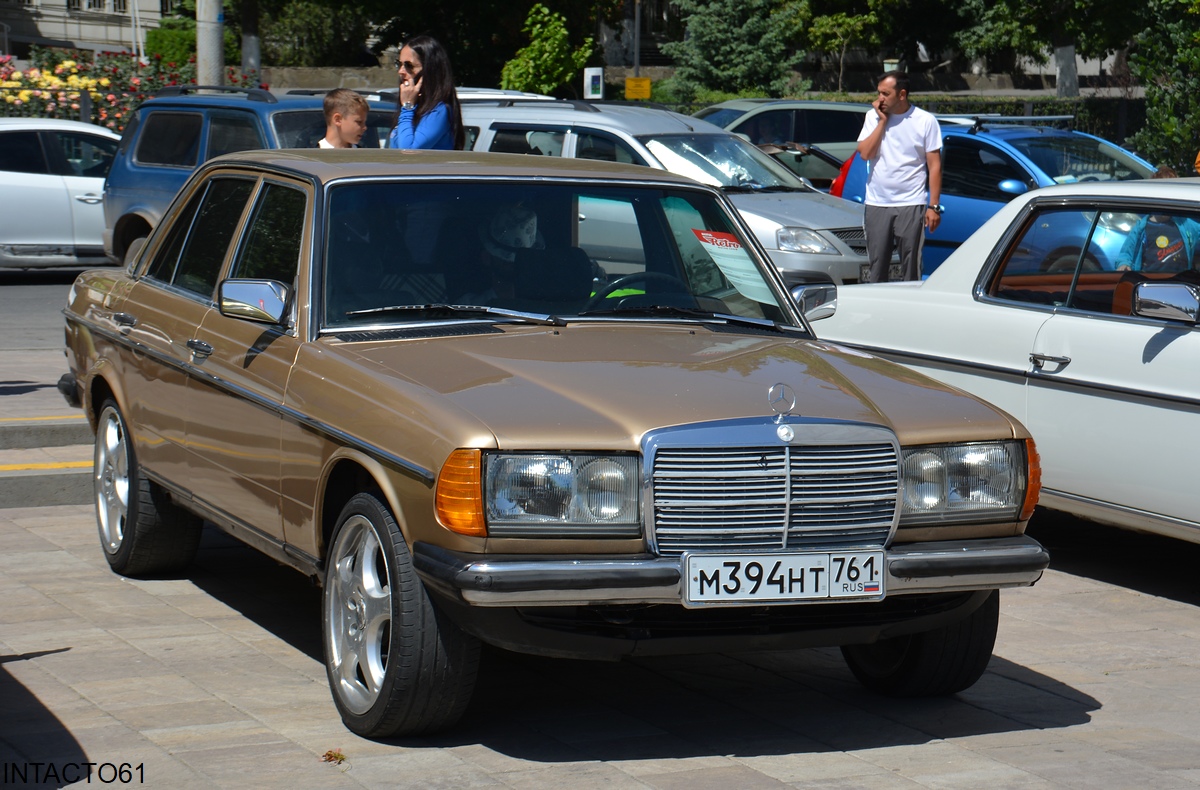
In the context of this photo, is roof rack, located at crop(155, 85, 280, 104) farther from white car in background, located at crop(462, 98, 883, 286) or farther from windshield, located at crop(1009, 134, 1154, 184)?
windshield, located at crop(1009, 134, 1154, 184)

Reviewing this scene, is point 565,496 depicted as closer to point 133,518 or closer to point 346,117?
point 133,518

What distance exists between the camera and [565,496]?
4.19 metres

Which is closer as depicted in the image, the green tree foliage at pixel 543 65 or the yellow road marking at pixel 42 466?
the yellow road marking at pixel 42 466

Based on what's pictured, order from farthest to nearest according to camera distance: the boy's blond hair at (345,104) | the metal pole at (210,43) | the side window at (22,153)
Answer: the metal pole at (210,43), the side window at (22,153), the boy's blond hair at (345,104)

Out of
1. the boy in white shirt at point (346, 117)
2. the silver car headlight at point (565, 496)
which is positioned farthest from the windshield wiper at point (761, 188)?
the silver car headlight at point (565, 496)

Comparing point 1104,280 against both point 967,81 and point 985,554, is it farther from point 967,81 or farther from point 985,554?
point 967,81

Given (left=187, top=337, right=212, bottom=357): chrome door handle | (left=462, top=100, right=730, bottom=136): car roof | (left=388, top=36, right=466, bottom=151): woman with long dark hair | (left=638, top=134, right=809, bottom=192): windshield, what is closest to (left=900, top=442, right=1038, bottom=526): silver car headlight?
(left=187, top=337, right=212, bottom=357): chrome door handle

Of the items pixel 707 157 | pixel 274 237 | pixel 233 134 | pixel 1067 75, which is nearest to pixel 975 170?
pixel 707 157

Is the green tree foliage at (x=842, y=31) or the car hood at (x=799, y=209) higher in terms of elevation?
the green tree foliage at (x=842, y=31)

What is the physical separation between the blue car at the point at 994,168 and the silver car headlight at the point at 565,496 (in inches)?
435

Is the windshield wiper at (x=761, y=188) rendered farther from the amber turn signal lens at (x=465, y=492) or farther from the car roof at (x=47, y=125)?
the amber turn signal lens at (x=465, y=492)

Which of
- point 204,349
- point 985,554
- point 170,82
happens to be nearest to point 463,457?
point 985,554

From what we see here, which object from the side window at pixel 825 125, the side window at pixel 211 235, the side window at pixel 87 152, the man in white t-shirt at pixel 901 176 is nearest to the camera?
the side window at pixel 211 235

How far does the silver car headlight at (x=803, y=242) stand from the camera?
13336mm
